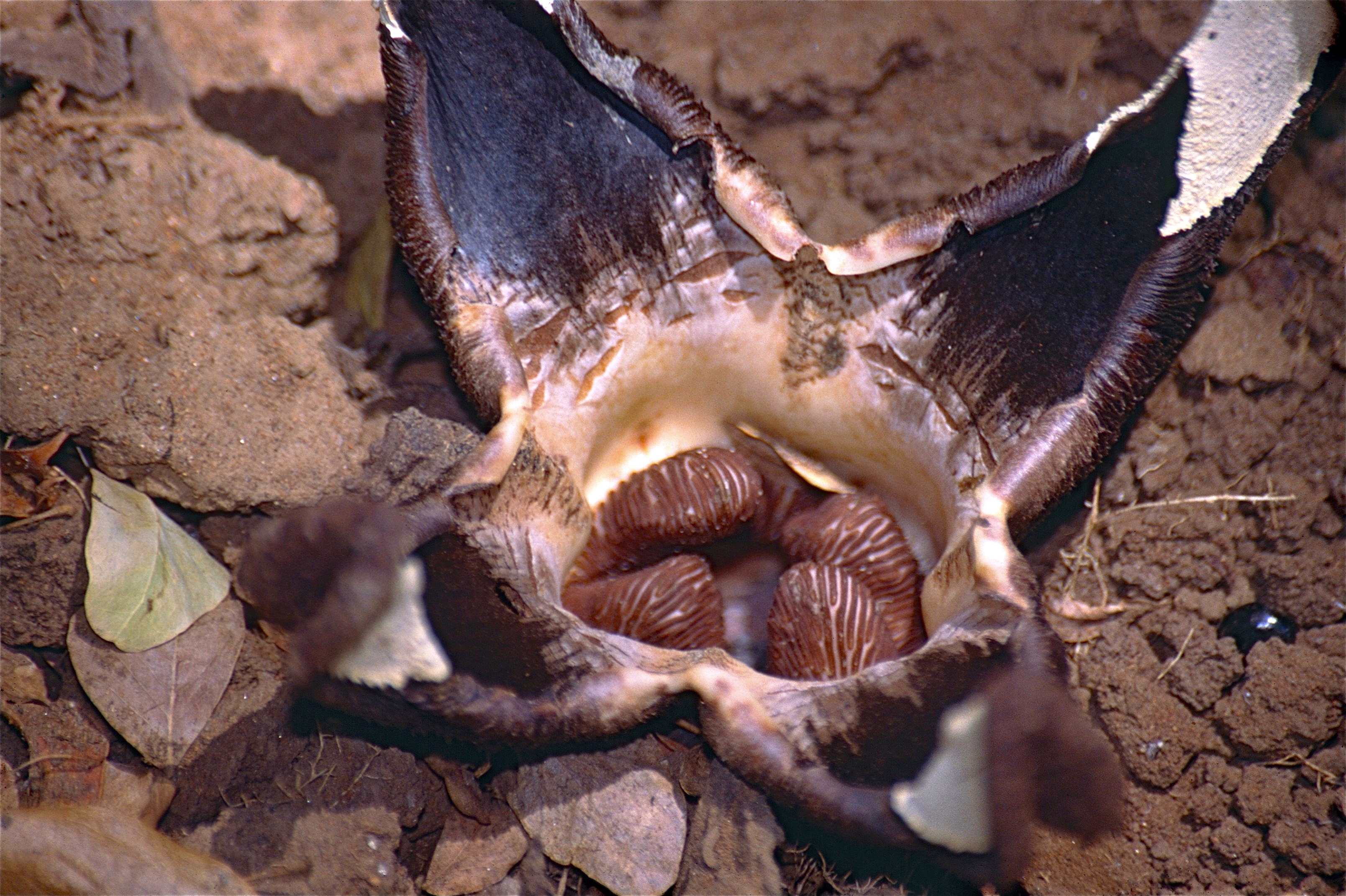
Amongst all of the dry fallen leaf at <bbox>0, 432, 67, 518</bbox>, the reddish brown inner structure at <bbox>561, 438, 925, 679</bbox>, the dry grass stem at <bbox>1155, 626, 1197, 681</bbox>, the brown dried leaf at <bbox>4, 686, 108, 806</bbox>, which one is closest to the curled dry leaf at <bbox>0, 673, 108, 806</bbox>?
the brown dried leaf at <bbox>4, 686, 108, 806</bbox>

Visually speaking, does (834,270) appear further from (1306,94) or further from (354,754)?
(354,754)

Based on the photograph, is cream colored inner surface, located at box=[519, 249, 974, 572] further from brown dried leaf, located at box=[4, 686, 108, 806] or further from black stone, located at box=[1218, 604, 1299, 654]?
brown dried leaf, located at box=[4, 686, 108, 806]

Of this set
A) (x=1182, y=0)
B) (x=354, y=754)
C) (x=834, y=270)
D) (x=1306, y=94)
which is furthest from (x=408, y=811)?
(x=1182, y=0)

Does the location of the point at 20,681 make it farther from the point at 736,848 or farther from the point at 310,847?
the point at 736,848

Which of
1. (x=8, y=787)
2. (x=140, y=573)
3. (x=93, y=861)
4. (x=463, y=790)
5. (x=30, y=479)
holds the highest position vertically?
(x=30, y=479)

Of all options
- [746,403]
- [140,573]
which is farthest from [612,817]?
[140,573]

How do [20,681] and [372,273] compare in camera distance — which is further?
[372,273]
